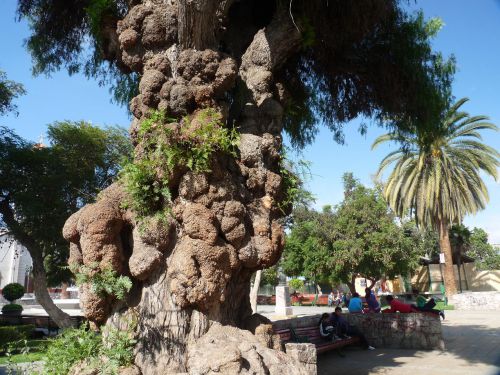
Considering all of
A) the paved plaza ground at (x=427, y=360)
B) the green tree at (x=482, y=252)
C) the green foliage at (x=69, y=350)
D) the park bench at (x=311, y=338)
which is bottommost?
the paved plaza ground at (x=427, y=360)

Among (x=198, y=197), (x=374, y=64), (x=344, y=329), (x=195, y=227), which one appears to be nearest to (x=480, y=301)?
(x=344, y=329)

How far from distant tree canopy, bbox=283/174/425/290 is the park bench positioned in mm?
18182

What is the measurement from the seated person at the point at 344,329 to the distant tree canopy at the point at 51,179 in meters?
9.22

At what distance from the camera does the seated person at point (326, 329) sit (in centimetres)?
962

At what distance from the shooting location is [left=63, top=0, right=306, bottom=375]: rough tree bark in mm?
5309

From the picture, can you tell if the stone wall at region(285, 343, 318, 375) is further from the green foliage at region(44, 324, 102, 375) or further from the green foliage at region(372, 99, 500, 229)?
the green foliage at region(372, 99, 500, 229)

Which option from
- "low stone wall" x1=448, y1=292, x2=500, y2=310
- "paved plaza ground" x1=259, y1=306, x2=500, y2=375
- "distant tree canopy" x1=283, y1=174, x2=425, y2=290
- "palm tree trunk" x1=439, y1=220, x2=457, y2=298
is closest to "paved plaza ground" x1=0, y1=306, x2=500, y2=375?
"paved plaza ground" x1=259, y1=306, x2=500, y2=375

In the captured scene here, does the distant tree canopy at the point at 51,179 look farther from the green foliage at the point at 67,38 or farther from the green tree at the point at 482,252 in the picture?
the green tree at the point at 482,252

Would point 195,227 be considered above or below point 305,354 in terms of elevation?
above

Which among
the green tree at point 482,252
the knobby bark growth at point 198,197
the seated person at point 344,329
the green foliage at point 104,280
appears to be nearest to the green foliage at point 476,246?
the green tree at point 482,252

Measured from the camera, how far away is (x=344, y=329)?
33.9ft

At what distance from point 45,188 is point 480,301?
2130 cm

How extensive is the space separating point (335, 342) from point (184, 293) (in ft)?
17.7

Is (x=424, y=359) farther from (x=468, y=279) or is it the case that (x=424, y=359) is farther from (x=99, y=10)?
(x=468, y=279)
